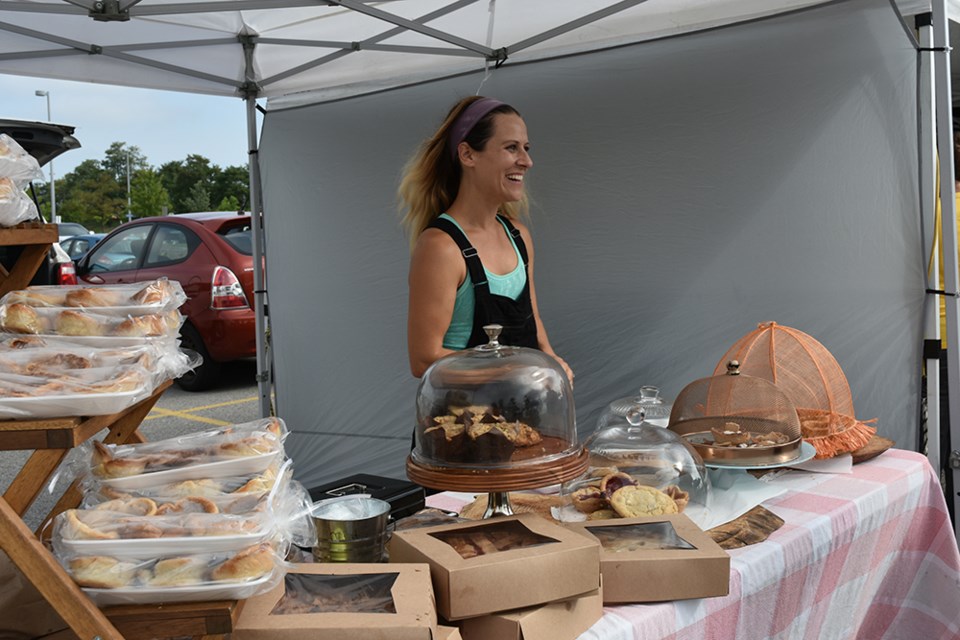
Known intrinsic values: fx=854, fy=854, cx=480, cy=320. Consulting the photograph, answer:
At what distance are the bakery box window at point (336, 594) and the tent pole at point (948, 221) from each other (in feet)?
8.19

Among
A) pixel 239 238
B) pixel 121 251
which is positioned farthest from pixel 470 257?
pixel 121 251

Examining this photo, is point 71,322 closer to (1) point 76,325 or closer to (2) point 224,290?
(1) point 76,325

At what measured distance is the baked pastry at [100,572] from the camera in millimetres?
1112

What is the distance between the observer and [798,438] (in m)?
2.10

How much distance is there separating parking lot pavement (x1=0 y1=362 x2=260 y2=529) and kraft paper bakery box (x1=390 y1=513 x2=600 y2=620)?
4.51 meters

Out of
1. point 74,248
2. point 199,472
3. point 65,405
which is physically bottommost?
point 199,472

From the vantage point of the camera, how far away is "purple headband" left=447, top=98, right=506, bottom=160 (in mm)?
2676

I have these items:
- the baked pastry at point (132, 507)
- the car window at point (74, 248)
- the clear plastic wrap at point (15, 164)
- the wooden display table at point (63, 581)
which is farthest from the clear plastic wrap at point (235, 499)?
the car window at point (74, 248)

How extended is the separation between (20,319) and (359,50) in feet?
10.2

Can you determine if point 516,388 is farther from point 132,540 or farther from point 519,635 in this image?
point 132,540

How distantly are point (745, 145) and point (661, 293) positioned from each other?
2.40 feet

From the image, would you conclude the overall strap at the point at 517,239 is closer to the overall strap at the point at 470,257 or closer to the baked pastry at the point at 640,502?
the overall strap at the point at 470,257

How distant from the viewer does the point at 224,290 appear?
25.2ft

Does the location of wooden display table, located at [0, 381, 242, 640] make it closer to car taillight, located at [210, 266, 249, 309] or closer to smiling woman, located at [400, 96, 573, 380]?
smiling woman, located at [400, 96, 573, 380]
